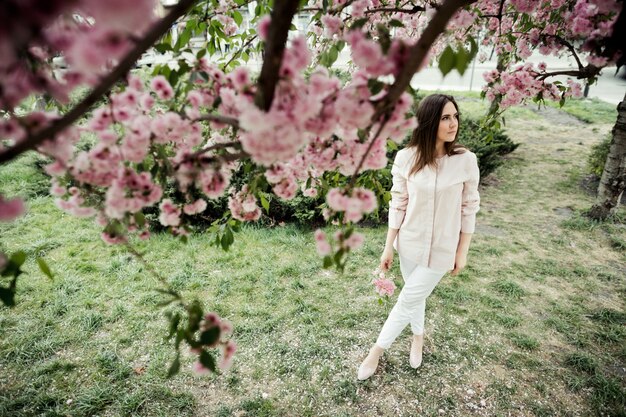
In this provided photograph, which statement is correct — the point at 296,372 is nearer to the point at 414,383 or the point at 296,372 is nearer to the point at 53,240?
the point at 414,383

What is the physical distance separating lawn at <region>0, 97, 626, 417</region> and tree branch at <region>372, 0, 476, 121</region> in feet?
7.17

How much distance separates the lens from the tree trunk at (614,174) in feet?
14.7

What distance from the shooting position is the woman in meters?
2.23

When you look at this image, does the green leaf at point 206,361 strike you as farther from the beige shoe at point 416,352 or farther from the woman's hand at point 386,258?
the beige shoe at point 416,352

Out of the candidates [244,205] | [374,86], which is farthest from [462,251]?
[374,86]

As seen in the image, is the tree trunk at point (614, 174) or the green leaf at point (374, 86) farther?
the tree trunk at point (614, 174)

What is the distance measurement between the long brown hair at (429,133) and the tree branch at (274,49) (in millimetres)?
1560

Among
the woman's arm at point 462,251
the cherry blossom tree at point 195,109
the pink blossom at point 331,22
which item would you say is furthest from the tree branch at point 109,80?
the woman's arm at point 462,251

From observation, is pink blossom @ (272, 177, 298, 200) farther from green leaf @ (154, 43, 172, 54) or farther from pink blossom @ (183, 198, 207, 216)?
green leaf @ (154, 43, 172, 54)

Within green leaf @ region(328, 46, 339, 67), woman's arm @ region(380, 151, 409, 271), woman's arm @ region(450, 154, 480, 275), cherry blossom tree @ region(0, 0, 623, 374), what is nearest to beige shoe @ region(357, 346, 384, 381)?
woman's arm @ region(380, 151, 409, 271)

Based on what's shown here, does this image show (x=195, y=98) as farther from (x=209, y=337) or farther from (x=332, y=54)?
(x=209, y=337)

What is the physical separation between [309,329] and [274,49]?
8.72 ft

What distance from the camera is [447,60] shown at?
1.10 metres

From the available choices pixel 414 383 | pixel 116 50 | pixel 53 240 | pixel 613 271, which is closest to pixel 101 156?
pixel 116 50
